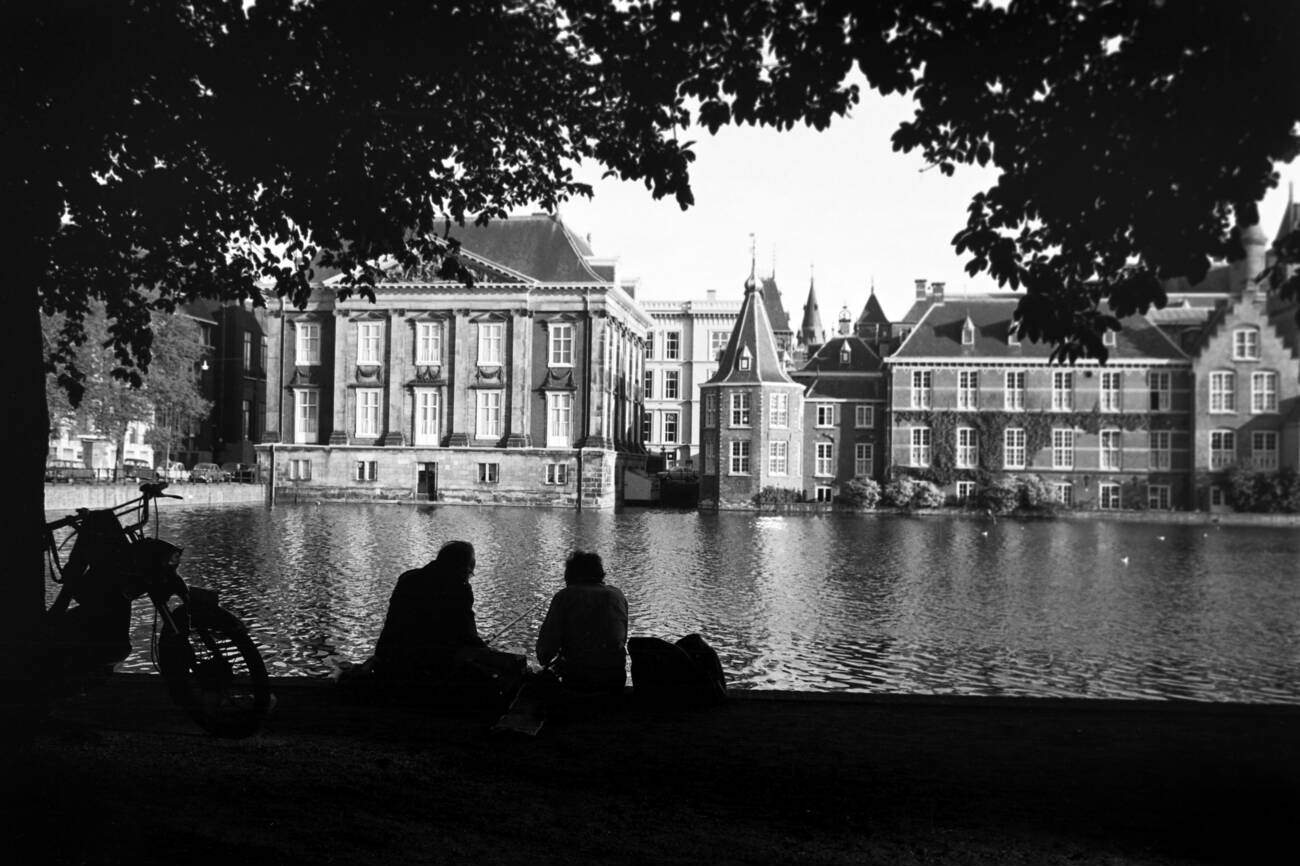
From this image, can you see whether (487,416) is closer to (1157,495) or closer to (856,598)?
A: (1157,495)

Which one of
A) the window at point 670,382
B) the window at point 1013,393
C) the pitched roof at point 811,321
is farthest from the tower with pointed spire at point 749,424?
the pitched roof at point 811,321

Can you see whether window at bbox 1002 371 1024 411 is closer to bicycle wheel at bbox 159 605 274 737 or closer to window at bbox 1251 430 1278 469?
window at bbox 1251 430 1278 469

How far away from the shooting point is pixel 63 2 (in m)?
8.53

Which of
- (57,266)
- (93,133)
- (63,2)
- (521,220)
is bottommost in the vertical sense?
(57,266)

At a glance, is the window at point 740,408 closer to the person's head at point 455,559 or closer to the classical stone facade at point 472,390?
the classical stone facade at point 472,390

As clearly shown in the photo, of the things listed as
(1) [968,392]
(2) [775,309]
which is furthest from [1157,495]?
(2) [775,309]

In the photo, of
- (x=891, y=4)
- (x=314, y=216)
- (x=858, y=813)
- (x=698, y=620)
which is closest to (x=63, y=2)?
(x=314, y=216)

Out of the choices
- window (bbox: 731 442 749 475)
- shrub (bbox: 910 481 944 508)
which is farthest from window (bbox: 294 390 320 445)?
shrub (bbox: 910 481 944 508)

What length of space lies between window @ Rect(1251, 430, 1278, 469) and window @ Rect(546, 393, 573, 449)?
37.8 m

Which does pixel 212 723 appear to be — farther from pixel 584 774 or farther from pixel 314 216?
pixel 314 216

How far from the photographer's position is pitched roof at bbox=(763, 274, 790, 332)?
103 meters

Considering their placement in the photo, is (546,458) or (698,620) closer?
(698,620)

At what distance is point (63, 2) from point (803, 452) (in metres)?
63.4

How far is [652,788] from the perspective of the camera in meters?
6.90
